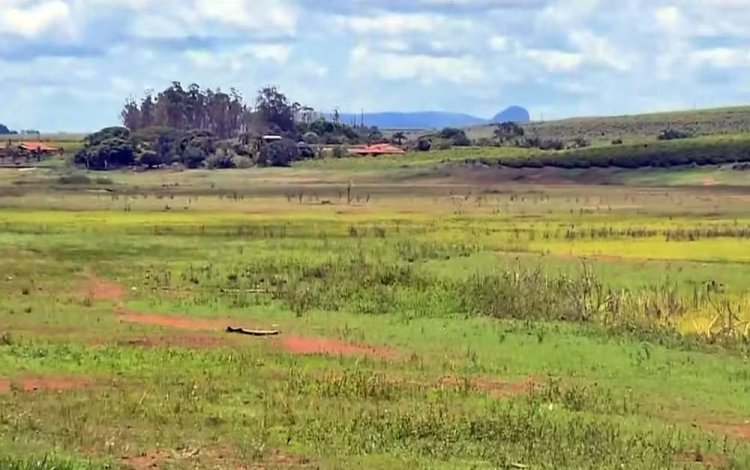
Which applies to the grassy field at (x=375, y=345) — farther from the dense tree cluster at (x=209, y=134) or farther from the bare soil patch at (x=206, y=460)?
the dense tree cluster at (x=209, y=134)

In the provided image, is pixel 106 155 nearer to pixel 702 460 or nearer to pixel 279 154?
pixel 279 154

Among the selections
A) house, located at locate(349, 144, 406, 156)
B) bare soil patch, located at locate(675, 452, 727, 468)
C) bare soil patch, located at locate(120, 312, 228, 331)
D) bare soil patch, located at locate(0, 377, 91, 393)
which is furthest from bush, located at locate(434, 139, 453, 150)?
bare soil patch, located at locate(675, 452, 727, 468)

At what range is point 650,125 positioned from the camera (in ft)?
563

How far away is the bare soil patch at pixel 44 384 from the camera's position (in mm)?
19656

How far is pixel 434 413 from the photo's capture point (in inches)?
704

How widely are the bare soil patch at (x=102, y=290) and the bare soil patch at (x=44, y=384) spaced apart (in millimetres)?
11489

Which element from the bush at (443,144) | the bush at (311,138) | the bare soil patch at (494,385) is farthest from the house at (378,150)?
the bare soil patch at (494,385)

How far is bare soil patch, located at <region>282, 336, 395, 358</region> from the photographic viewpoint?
23.9 meters

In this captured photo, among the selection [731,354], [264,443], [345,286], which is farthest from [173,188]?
[264,443]

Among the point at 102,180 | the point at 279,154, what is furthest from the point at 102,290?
the point at 279,154

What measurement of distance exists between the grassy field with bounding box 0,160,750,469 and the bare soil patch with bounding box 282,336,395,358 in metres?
0.13

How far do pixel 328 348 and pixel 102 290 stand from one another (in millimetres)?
11281

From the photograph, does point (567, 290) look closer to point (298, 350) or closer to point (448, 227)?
point (298, 350)

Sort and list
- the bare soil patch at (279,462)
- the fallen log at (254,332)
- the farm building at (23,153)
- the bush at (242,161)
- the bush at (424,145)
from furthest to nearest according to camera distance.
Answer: the farm building at (23,153), the bush at (424,145), the bush at (242,161), the fallen log at (254,332), the bare soil patch at (279,462)
